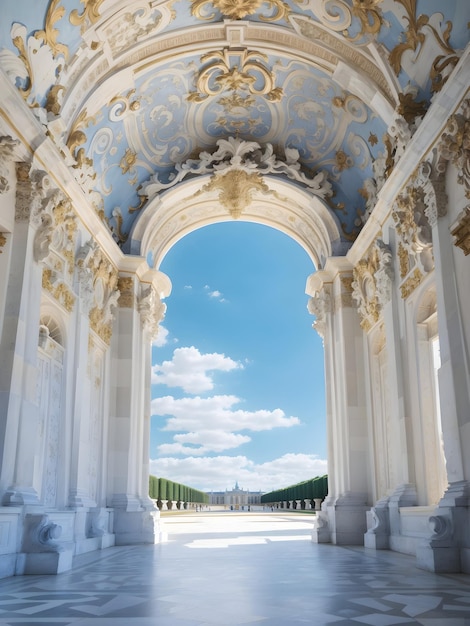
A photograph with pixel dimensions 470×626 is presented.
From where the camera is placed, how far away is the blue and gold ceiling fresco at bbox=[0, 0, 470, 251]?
37.4ft

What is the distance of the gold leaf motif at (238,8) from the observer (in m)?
13.5

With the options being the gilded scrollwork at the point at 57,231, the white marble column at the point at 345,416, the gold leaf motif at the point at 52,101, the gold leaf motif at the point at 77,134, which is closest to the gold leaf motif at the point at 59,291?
the gilded scrollwork at the point at 57,231

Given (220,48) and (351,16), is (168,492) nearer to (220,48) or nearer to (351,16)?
(220,48)

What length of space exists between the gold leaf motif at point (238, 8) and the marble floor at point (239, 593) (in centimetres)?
1087

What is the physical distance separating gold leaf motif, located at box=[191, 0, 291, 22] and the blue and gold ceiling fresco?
0.03 metres

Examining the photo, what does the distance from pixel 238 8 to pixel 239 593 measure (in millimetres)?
11602

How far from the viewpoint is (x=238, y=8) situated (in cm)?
1370

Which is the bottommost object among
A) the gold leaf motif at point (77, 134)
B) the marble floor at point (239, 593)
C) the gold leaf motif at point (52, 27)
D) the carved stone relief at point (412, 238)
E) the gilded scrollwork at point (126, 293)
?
the marble floor at point (239, 593)

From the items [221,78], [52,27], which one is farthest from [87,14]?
[221,78]

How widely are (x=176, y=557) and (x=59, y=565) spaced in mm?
2540

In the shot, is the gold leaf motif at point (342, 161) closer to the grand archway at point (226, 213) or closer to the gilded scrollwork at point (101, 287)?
the grand archway at point (226, 213)

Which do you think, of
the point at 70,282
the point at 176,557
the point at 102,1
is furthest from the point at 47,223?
the point at 176,557

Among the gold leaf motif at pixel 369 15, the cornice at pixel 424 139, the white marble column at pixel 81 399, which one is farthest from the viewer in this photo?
the white marble column at pixel 81 399

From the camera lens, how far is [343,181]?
17844 millimetres
